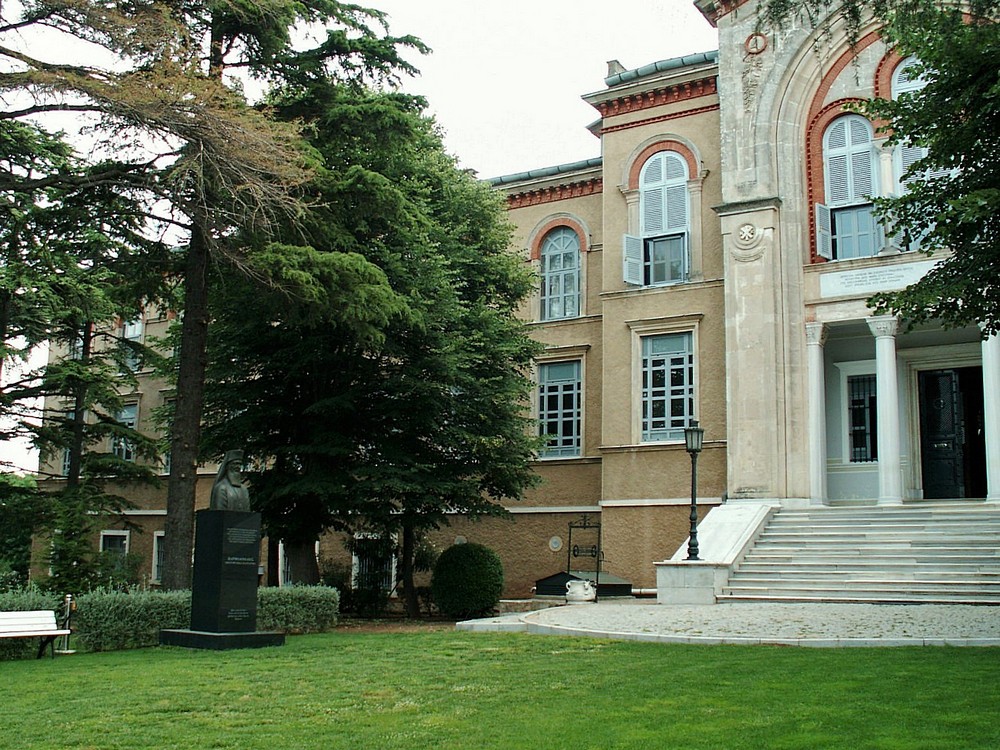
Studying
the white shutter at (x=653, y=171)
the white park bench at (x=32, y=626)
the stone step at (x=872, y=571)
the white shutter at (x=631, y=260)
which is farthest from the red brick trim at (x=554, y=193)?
the white park bench at (x=32, y=626)

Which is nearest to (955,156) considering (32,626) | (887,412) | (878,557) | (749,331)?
(878,557)

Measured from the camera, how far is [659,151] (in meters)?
26.7

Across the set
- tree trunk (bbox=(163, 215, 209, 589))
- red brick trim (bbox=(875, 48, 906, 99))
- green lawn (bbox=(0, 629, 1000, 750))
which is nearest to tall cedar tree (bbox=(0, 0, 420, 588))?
tree trunk (bbox=(163, 215, 209, 589))

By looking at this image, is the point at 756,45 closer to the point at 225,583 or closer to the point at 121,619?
the point at 225,583

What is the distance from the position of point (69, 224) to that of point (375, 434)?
689 centimetres

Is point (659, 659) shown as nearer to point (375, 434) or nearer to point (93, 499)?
point (375, 434)

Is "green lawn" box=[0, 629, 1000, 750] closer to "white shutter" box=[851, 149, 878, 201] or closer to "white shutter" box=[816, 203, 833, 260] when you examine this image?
"white shutter" box=[816, 203, 833, 260]

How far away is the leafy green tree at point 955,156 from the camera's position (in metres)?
10.9

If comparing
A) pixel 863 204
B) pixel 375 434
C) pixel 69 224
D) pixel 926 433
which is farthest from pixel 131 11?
pixel 926 433

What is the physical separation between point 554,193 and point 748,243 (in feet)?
24.2

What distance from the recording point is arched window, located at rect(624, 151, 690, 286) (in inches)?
1026

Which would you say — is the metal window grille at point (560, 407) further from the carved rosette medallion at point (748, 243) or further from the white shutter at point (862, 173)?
the white shutter at point (862, 173)

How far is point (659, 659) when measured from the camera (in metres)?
11.6

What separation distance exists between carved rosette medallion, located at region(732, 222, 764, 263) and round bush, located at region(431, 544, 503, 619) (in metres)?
8.59
